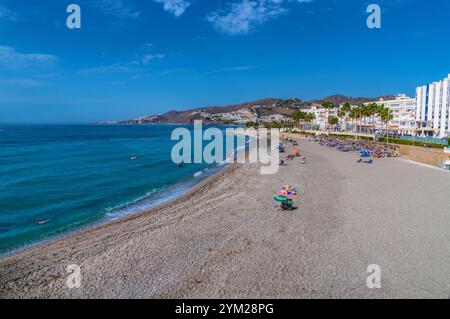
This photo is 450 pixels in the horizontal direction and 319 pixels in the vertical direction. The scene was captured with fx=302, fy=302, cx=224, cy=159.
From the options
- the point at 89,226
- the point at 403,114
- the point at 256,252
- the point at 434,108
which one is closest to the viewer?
the point at 256,252

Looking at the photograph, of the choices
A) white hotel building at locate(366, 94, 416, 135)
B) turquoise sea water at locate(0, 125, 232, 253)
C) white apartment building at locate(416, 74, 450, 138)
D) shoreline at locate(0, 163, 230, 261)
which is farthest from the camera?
white hotel building at locate(366, 94, 416, 135)

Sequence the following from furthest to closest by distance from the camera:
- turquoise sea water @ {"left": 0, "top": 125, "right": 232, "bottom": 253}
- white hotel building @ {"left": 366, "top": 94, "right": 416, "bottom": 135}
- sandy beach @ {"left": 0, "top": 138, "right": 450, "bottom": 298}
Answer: white hotel building @ {"left": 366, "top": 94, "right": 416, "bottom": 135} → turquoise sea water @ {"left": 0, "top": 125, "right": 232, "bottom": 253} → sandy beach @ {"left": 0, "top": 138, "right": 450, "bottom": 298}

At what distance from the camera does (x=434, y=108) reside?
4894 cm

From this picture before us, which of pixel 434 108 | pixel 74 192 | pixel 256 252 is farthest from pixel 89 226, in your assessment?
pixel 434 108

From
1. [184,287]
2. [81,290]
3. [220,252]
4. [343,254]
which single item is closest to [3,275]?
[81,290]

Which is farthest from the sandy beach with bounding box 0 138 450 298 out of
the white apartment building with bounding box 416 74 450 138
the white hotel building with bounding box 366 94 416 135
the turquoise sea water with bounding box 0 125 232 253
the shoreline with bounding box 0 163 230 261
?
the white hotel building with bounding box 366 94 416 135

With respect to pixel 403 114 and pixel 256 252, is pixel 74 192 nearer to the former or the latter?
pixel 256 252

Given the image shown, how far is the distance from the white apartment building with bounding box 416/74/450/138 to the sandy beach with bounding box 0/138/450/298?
37.0 m

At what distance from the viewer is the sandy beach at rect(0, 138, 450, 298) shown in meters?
7.52

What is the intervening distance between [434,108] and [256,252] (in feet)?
172

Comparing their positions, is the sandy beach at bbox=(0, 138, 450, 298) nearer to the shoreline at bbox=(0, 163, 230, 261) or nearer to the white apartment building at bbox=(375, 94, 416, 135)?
the shoreline at bbox=(0, 163, 230, 261)

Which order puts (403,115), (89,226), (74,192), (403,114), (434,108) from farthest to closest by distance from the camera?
(403,114)
(403,115)
(434,108)
(74,192)
(89,226)

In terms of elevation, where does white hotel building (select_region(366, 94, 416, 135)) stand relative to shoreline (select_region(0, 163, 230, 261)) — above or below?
above

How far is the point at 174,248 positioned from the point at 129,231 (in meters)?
2.88
